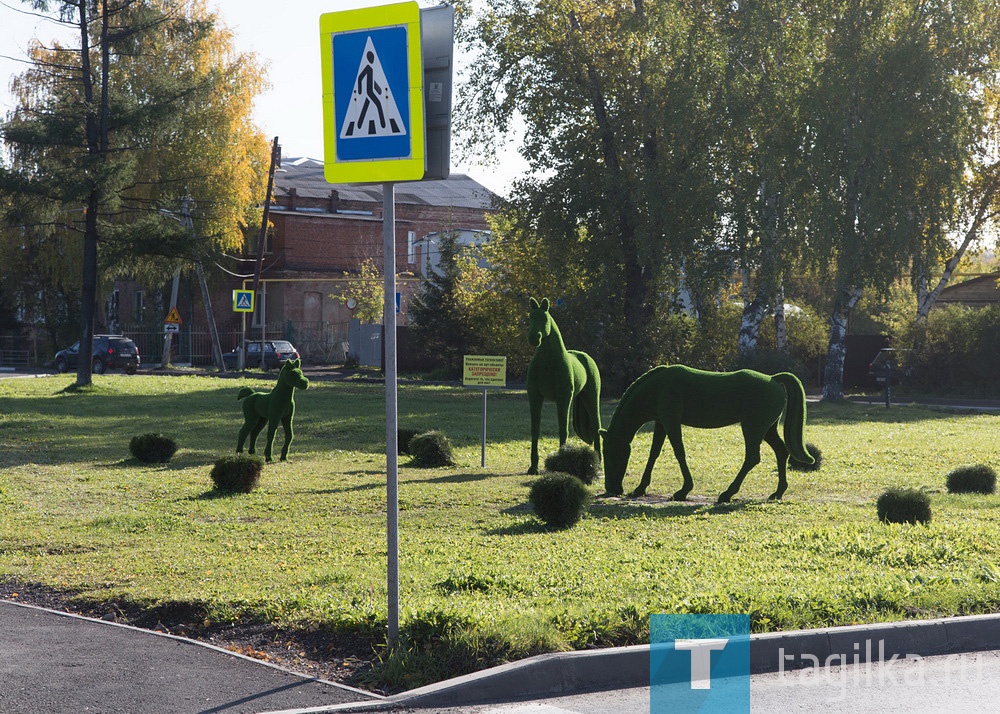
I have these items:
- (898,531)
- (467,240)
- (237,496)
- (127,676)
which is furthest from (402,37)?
(467,240)

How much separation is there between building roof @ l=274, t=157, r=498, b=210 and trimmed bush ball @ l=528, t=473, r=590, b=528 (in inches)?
2434

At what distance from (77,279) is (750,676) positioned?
5484cm

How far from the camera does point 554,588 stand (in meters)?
7.36

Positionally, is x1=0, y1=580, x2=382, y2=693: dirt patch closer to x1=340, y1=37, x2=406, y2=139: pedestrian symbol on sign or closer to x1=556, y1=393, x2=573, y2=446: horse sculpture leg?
x1=340, y1=37, x2=406, y2=139: pedestrian symbol on sign

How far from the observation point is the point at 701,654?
589cm

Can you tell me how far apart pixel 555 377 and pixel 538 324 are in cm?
94

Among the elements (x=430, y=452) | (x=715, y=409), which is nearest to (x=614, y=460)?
(x=715, y=409)

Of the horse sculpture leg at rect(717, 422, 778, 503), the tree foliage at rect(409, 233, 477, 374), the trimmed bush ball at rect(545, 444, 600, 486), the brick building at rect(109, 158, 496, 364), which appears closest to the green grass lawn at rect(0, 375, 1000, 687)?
the horse sculpture leg at rect(717, 422, 778, 503)

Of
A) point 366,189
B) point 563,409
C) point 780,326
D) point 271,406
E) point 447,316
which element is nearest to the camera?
point 563,409

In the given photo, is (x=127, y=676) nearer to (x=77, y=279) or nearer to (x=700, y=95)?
(x=700, y=95)

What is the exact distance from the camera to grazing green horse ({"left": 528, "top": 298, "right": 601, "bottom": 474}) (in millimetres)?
15492

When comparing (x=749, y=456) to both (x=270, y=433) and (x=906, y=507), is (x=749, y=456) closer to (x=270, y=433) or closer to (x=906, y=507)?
(x=906, y=507)

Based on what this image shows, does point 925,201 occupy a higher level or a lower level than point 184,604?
higher

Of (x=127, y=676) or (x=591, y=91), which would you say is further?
(x=591, y=91)
